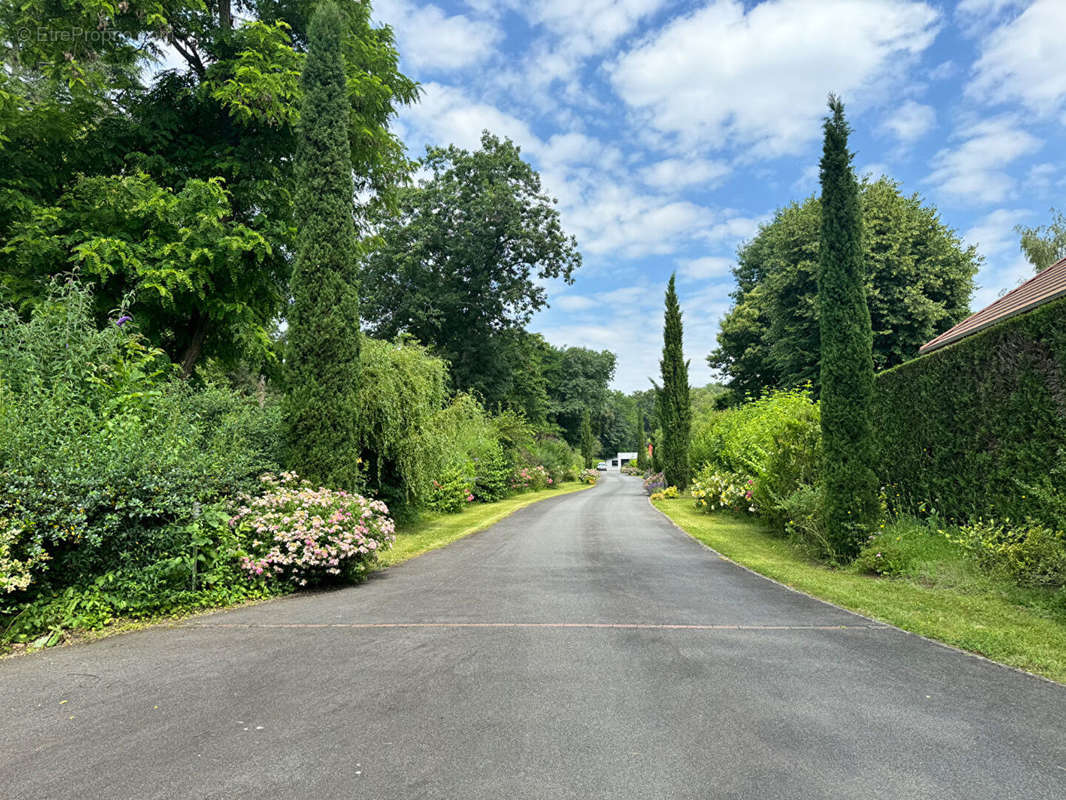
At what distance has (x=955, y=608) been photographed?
5.32 metres

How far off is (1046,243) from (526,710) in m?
35.3

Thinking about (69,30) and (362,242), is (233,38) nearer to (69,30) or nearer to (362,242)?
(69,30)

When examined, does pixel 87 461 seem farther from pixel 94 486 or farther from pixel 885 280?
pixel 885 280

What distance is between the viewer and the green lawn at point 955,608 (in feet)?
13.5

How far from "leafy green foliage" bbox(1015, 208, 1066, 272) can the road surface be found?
31386 mm

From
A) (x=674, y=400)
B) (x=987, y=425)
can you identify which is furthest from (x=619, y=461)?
(x=987, y=425)

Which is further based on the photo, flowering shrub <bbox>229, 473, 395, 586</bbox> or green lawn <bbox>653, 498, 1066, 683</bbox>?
flowering shrub <bbox>229, 473, 395, 586</bbox>

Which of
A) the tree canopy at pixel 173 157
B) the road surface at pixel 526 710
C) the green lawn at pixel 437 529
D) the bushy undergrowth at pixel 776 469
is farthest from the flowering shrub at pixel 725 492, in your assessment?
the tree canopy at pixel 173 157

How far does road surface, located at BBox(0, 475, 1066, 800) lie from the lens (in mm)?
2426

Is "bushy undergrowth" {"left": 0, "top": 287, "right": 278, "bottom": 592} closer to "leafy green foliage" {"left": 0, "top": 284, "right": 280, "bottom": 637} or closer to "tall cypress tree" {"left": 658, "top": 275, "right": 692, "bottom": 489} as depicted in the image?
"leafy green foliage" {"left": 0, "top": 284, "right": 280, "bottom": 637}

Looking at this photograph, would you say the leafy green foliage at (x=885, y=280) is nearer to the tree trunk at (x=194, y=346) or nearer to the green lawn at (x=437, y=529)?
the green lawn at (x=437, y=529)

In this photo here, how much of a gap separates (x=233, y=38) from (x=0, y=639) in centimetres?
1076

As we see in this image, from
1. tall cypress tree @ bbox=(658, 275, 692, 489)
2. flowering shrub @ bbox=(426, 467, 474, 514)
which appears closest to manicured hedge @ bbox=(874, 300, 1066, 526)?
flowering shrub @ bbox=(426, 467, 474, 514)

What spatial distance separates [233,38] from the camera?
1035 cm
